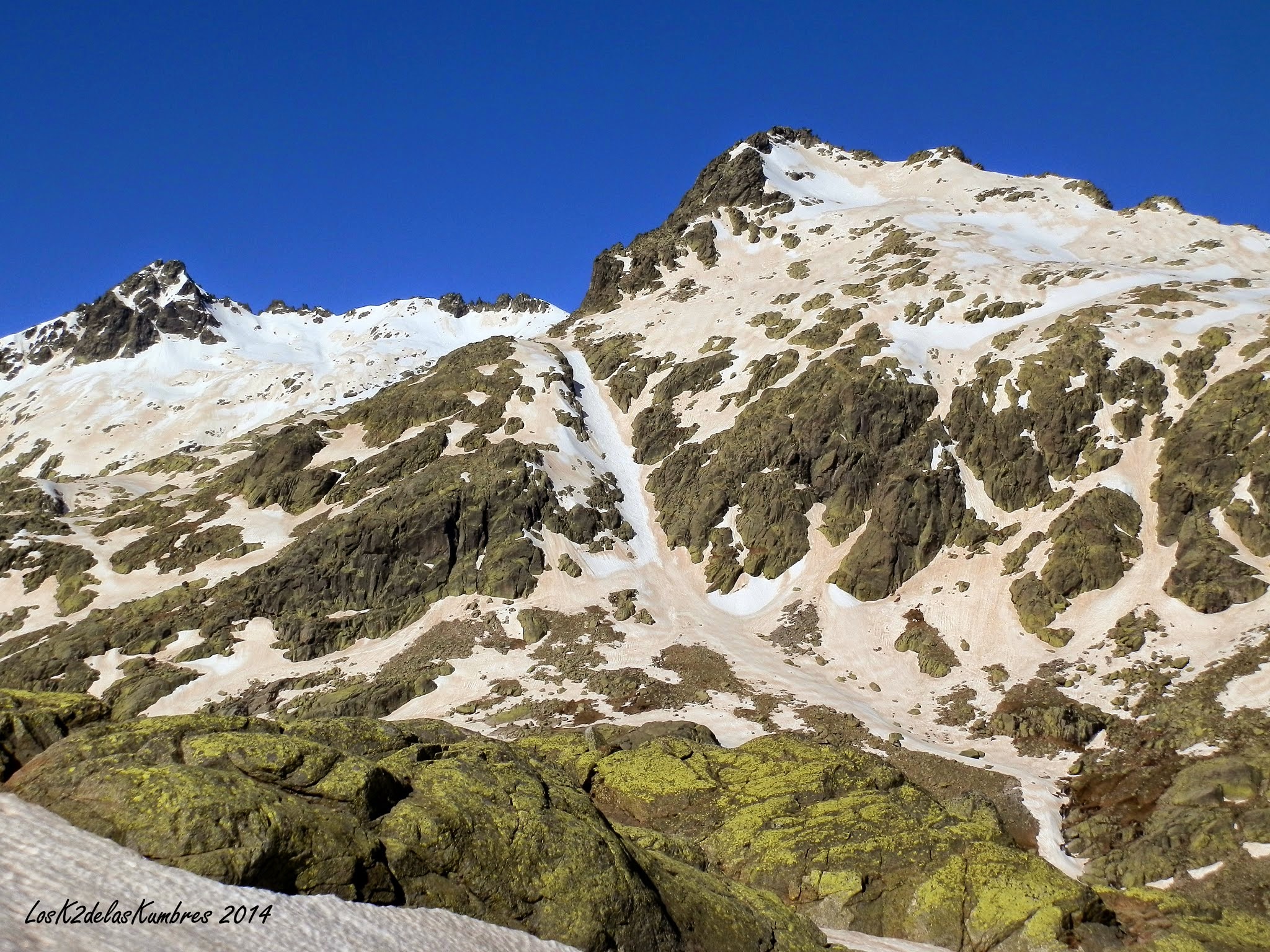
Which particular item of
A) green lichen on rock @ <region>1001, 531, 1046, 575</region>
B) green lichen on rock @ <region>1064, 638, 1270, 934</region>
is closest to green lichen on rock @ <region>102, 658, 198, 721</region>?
green lichen on rock @ <region>1064, 638, 1270, 934</region>

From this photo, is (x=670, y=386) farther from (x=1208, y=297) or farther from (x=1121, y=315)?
(x=1208, y=297)

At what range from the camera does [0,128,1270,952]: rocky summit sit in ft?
46.5

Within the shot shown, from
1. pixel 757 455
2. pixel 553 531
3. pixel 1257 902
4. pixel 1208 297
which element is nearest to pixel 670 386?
pixel 757 455

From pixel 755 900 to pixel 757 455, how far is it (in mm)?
59165

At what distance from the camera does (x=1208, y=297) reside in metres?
73.2

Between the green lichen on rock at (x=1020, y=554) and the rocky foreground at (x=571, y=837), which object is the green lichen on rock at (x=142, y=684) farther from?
the green lichen on rock at (x=1020, y=554)

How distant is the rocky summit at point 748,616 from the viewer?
1419cm

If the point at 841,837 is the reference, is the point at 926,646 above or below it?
above

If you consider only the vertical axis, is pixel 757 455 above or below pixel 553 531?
above

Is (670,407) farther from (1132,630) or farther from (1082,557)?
(1132,630)

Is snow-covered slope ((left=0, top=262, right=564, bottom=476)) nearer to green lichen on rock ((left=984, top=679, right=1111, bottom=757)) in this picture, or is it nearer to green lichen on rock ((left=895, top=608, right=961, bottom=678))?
green lichen on rock ((left=895, top=608, right=961, bottom=678))

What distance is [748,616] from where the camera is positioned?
6241 cm

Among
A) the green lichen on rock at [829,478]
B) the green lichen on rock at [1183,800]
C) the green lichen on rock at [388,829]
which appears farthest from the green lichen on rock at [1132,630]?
the green lichen on rock at [388,829]

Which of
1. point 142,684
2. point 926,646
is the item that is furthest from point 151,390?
point 926,646
